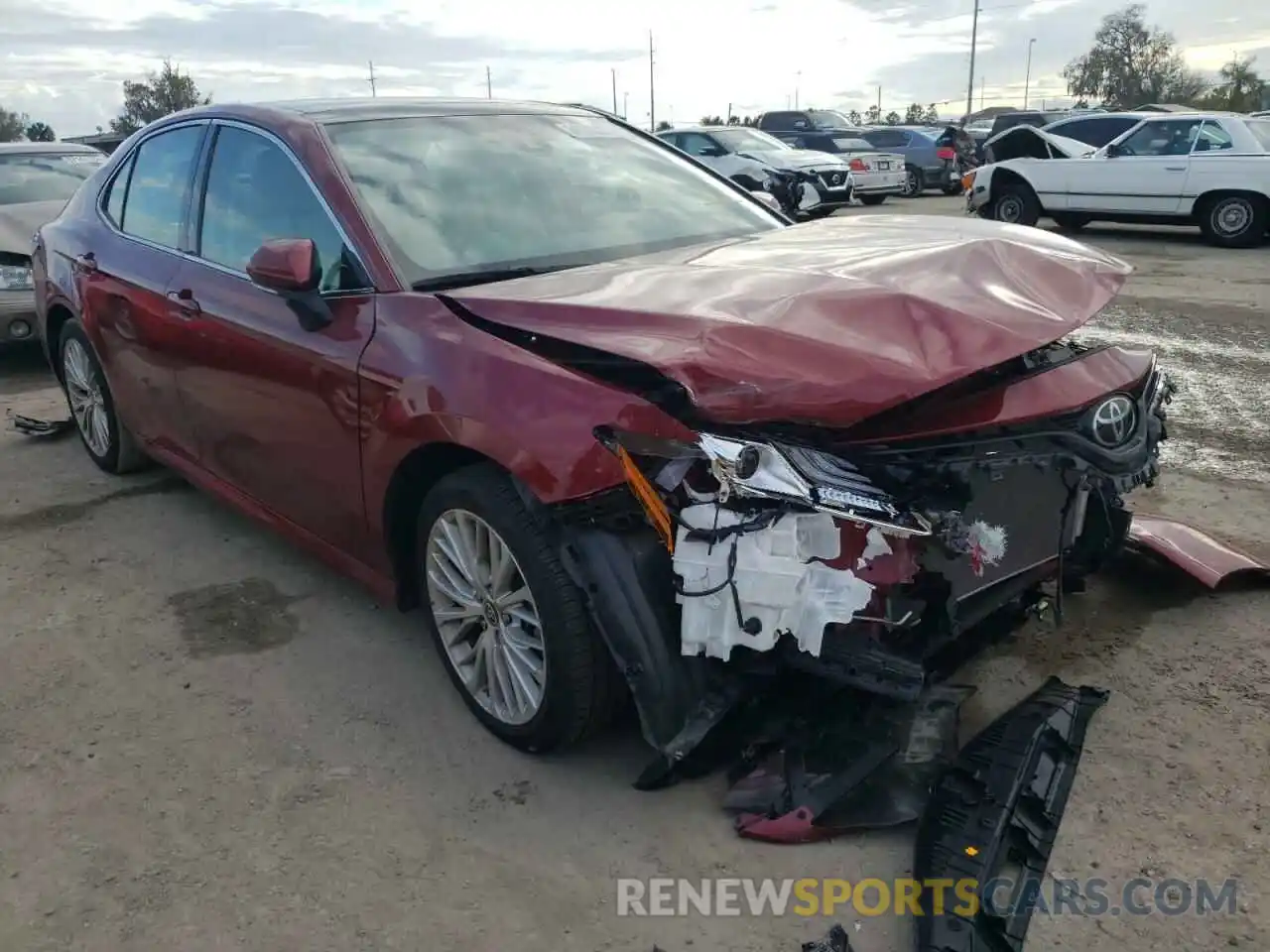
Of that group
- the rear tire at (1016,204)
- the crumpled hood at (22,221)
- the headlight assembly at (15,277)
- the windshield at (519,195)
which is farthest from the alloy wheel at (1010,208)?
the headlight assembly at (15,277)

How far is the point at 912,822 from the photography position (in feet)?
8.46

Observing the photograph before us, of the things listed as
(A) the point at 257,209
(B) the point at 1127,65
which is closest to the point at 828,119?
(A) the point at 257,209

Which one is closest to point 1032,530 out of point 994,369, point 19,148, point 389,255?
point 994,369

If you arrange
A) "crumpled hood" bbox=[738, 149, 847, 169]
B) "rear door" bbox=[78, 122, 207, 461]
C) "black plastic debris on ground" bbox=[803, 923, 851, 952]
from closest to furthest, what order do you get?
"black plastic debris on ground" bbox=[803, 923, 851, 952], "rear door" bbox=[78, 122, 207, 461], "crumpled hood" bbox=[738, 149, 847, 169]

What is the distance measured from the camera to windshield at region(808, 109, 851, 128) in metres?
25.0

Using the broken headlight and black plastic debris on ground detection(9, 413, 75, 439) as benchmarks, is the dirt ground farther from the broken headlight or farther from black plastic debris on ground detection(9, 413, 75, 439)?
black plastic debris on ground detection(9, 413, 75, 439)

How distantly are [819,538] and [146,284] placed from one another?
3.14 meters

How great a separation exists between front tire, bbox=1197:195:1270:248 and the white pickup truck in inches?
0.4

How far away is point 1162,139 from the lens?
13.1m

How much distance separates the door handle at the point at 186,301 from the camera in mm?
3881

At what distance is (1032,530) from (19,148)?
9696 mm

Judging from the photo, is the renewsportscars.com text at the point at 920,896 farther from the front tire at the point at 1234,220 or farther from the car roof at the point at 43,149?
the front tire at the point at 1234,220

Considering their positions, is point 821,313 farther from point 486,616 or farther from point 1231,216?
point 1231,216

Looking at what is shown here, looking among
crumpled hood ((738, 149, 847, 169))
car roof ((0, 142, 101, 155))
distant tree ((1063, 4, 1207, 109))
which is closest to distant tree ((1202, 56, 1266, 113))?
distant tree ((1063, 4, 1207, 109))
